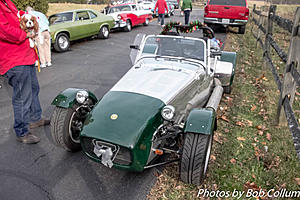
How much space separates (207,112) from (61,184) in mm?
2153

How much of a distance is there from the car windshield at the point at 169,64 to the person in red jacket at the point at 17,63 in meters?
1.83

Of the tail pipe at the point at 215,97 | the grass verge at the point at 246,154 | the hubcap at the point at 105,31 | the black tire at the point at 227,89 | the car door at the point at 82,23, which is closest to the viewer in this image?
the grass verge at the point at 246,154

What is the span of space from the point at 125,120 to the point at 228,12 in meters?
11.8

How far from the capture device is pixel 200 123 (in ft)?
9.89

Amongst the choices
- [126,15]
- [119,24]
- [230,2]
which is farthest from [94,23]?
[230,2]

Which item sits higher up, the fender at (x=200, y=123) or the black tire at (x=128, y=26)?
the black tire at (x=128, y=26)

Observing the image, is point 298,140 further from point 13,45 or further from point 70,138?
point 13,45

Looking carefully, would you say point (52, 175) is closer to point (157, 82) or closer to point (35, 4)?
point (157, 82)

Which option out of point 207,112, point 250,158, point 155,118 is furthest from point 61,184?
point 250,158

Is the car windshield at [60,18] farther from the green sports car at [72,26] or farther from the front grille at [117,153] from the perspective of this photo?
the front grille at [117,153]

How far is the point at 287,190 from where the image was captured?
126 inches

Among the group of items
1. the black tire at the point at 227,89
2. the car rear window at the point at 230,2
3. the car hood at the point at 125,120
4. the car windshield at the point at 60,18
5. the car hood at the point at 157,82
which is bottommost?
the black tire at the point at 227,89

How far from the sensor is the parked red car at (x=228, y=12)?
12852 millimetres

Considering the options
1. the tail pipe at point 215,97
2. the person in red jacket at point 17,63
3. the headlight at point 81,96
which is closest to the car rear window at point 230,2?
the tail pipe at point 215,97
